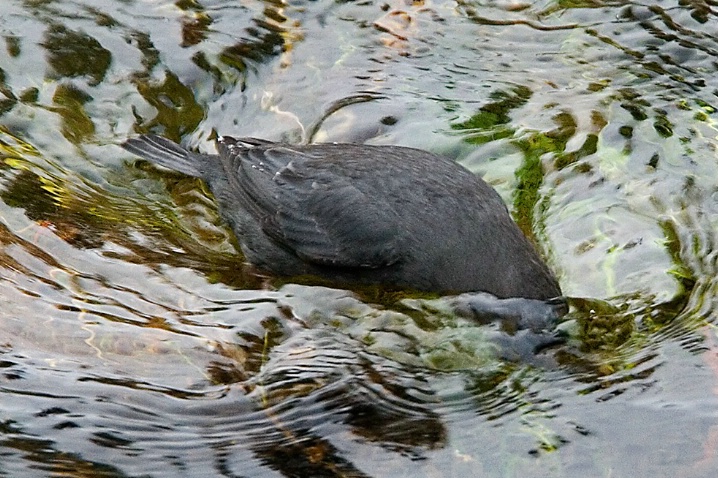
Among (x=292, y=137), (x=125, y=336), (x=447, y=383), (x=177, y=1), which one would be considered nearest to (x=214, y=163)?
(x=292, y=137)

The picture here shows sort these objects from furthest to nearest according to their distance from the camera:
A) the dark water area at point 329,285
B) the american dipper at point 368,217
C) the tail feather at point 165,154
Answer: the tail feather at point 165,154 < the american dipper at point 368,217 < the dark water area at point 329,285

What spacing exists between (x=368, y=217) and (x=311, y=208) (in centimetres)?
42

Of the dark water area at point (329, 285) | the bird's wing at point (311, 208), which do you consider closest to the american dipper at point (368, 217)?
the bird's wing at point (311, 208)

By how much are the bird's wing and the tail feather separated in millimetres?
210

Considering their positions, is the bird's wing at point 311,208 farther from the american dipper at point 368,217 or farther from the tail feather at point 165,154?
the tail feather at point 165,154

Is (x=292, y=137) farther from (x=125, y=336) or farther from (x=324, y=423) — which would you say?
(x=324, y=423)

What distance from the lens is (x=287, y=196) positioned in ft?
17.8

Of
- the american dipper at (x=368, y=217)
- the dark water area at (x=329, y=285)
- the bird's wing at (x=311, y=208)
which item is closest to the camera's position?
the dark water area at (x=329, y=285)

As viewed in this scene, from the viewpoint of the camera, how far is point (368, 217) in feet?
16.3

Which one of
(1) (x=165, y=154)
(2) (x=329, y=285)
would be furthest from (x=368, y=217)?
(1) (x=165, y=154)

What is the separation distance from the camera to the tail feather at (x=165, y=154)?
5.73 meters

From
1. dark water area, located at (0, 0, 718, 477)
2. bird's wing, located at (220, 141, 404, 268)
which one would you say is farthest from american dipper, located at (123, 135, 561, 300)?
dark water area, located at (0, 0, 718, 477)

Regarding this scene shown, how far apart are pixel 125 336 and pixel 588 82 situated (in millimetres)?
3396

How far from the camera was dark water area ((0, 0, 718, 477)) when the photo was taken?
3627 millimetres
